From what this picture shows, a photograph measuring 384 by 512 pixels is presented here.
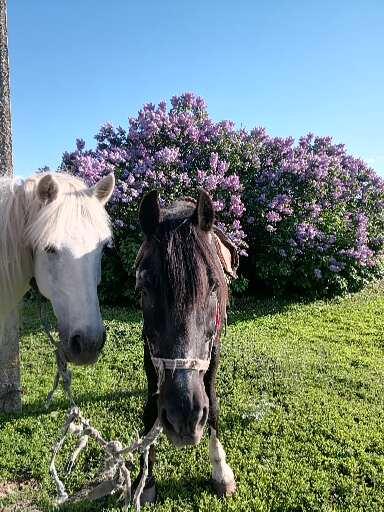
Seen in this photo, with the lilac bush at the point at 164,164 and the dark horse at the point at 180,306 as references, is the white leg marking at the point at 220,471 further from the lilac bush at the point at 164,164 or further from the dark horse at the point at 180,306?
the lilac bush at the point at 164,164

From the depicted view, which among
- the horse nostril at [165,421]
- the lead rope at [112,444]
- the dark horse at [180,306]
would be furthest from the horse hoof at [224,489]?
the horse nostril at [165,421]

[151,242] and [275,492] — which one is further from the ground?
[151,242]

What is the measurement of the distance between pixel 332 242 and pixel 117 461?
783cm

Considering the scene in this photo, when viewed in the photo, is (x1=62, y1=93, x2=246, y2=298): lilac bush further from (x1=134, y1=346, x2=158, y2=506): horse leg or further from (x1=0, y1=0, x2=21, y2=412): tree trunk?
(x1=134, y1=346, x2=158, y2=506): horse leg

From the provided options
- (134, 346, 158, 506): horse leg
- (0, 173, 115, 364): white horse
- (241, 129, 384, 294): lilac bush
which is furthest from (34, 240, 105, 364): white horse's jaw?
(241, 129, 384, 294): lilac bush

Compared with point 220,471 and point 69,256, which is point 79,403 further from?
point 69,256

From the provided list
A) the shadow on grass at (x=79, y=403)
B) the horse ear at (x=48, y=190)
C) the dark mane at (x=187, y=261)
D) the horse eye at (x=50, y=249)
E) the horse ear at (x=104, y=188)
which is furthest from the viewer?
the shadow on grass at (x=79, y=403)

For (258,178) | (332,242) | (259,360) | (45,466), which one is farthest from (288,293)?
(45,466)

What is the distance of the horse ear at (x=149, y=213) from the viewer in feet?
7.80

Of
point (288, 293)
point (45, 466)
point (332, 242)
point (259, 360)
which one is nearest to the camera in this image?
point (45, 466)

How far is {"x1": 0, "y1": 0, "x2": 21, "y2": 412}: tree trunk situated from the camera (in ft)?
13.3

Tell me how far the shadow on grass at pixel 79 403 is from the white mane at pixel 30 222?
2.24 metres

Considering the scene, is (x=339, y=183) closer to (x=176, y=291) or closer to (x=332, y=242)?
(x=332, y=242)

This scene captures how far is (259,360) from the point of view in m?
5.88
